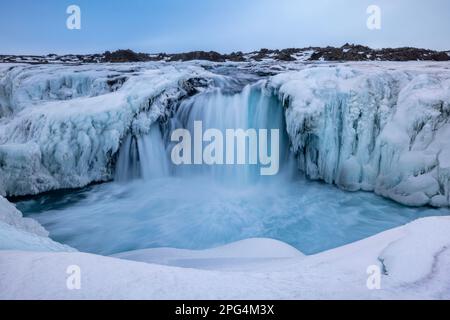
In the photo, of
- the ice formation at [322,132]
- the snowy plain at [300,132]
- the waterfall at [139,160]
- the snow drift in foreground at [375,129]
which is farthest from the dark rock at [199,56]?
the waterfall at [139,160]

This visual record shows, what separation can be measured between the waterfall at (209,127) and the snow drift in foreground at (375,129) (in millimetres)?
444

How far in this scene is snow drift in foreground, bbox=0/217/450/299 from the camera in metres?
1.29

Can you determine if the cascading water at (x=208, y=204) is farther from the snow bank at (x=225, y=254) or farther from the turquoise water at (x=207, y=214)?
the snow bank at (x=225, y=254)

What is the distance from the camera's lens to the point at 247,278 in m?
1.47

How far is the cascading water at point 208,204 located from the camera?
5133 millimetres

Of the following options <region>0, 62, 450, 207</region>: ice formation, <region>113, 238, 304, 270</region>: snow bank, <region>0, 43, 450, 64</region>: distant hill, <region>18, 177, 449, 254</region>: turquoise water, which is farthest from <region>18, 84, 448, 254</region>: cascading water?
<region>0, 43, 450, 64</region>: distant hill

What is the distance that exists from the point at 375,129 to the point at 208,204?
3.28 m

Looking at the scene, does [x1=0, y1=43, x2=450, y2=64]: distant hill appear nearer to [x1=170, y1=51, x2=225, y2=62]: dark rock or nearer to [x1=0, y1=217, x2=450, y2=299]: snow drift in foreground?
[x1=170, y1=51, x2=225, y2=62]: dark rock

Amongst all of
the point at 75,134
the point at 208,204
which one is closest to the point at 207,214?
the point at 208,204

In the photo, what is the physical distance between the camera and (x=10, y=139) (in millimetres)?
6789

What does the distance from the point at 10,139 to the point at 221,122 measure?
4.18 metres

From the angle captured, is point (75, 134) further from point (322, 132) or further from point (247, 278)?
point (247, 278)

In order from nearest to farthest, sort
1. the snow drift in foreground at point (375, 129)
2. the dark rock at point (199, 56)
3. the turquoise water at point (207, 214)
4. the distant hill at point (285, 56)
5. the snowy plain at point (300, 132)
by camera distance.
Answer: the turquoise water at point (207, 214) → the snowy plain at point (300, 132) → the snow drift in foreground at point (375, 129) → the distant hill at point (285, 56) → the dark rock at point (199, 56)
